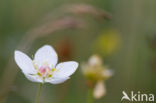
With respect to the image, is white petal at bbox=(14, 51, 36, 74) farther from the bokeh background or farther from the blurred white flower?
the bokeh background

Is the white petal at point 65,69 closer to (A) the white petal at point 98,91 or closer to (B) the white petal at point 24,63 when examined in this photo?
(B) the white petal at point 24,63

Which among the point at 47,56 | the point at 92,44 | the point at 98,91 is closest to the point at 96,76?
the point at 98,91

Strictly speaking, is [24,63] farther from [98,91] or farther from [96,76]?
[96,76]

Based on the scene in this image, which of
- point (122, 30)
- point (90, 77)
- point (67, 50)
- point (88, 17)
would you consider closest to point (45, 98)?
point (67, 50)

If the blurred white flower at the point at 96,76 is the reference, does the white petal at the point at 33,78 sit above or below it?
above

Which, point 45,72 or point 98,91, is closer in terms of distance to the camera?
point 45,72

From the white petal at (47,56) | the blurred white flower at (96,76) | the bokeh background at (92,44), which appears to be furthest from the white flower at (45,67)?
the bokeh background at (92,44)

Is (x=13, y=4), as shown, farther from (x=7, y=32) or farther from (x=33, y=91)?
(x=33, y=91)
